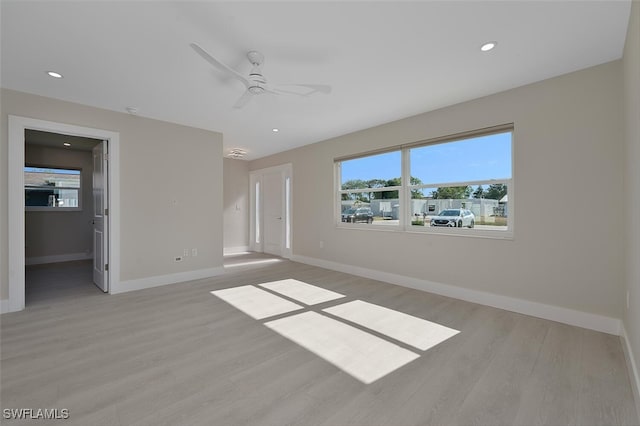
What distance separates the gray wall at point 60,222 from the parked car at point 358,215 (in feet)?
19.7

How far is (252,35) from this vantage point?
215 cm

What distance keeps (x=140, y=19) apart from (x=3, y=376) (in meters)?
2.67

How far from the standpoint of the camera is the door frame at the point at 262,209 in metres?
6.27

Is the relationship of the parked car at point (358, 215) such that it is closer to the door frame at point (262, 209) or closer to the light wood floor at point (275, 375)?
the door frame at point (262, 209)

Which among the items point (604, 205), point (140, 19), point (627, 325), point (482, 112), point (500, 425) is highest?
point (140, 19)

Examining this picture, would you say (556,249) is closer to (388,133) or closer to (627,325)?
(627,325)

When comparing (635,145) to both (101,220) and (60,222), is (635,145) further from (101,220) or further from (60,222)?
(60,222)

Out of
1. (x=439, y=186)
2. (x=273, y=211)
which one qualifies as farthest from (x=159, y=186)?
(x=439, y=186)

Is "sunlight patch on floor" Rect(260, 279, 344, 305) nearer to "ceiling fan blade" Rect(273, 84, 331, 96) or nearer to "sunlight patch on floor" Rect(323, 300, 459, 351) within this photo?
"sunlight patch on floor" Rect(323, 300, 459, 351)

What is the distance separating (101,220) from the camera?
3959 millimetres

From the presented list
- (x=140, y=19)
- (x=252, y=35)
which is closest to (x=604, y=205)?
(x=252, y=35)

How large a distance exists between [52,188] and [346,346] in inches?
285

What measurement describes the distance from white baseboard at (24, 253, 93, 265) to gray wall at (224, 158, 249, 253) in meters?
3.13

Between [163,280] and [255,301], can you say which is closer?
[255,301]
